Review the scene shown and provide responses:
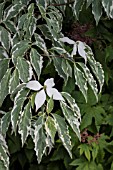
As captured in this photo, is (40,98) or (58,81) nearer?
(40,98)

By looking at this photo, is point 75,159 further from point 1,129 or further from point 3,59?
point 3,59

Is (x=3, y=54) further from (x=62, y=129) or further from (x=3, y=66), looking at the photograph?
(x=62, y=129)

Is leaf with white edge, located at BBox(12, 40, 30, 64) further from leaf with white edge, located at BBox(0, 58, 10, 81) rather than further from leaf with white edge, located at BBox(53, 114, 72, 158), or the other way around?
leaf with white edge, located at BBox(53, 114, 72, 158)

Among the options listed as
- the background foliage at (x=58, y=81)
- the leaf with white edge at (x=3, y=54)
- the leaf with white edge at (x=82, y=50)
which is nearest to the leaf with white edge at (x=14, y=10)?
the background foliage at (x=58, y=81)

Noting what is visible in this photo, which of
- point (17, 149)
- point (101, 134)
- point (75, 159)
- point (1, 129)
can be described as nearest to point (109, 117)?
point (101, 134)

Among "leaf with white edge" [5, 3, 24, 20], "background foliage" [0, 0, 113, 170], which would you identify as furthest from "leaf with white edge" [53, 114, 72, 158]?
"leaf with white edge" [5, 3, 24, 20]

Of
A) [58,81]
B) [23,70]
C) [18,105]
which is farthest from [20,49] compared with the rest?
[58,81]
